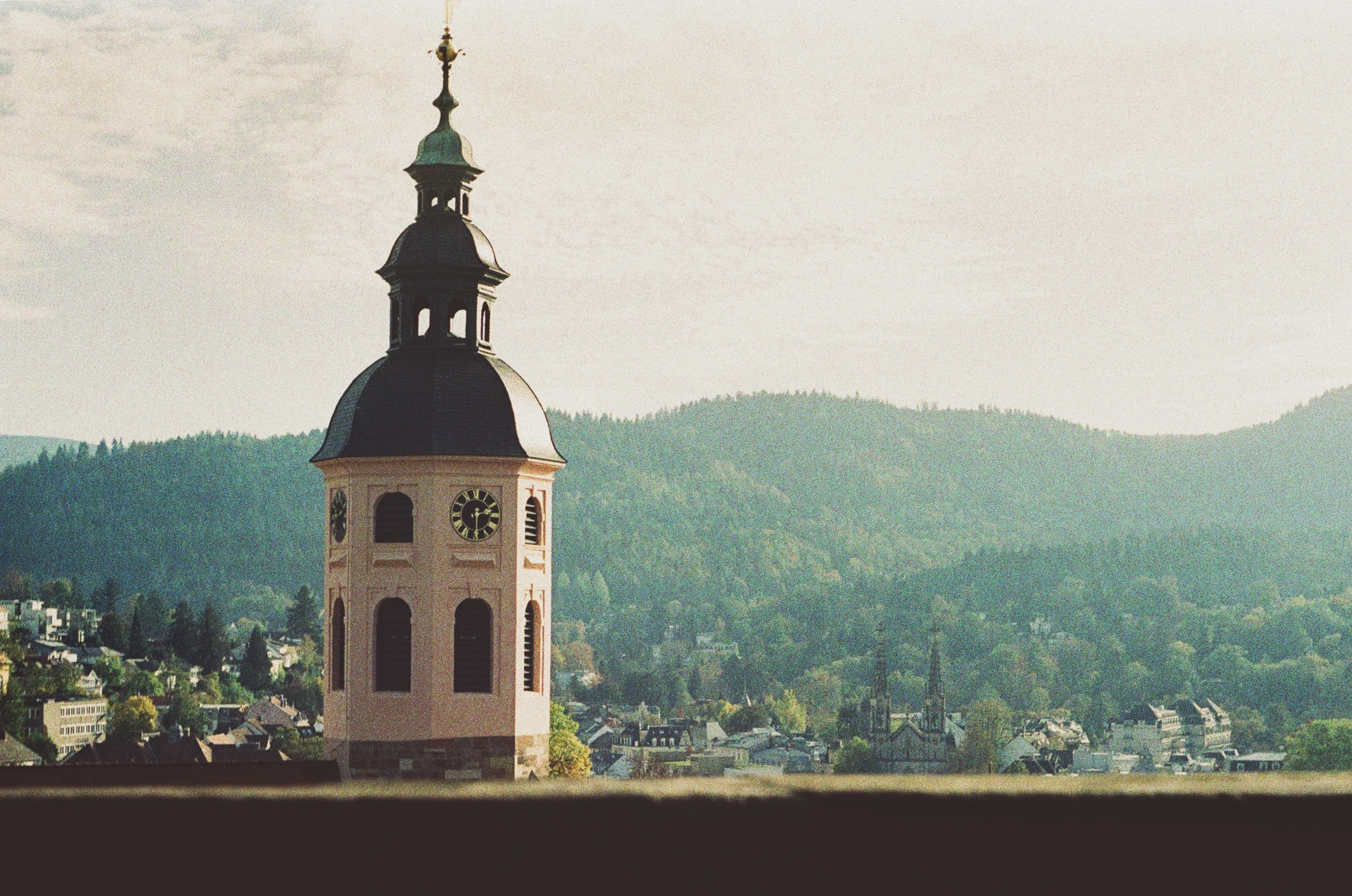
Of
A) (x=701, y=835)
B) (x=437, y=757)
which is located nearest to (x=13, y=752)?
(x=437, y=757)

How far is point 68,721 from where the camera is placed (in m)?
178

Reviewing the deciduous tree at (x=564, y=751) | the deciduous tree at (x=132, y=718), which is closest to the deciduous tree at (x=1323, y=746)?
the deciduous tree at (x=132, y=718)

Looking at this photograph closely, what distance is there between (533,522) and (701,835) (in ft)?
116

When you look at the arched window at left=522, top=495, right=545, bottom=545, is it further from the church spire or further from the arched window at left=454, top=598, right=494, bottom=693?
the church spire

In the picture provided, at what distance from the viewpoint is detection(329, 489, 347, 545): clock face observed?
4047 cm

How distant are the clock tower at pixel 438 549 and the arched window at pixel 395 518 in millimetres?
26

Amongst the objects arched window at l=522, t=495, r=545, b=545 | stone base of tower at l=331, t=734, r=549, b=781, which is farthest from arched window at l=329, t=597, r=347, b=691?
arched window at l=522, t=495, r=545, b=545

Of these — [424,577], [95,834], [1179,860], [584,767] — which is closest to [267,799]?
[95,834]

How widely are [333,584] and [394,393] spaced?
4241 mm

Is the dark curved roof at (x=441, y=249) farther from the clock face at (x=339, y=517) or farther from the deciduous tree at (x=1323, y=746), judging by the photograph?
the deciduous tree at (x=1323, y=746)

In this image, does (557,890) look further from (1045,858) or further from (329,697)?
(329,697)

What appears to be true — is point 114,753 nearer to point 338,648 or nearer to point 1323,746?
point 338,648

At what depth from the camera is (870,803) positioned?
5.55m

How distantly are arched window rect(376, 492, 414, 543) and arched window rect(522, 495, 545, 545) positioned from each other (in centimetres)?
241
